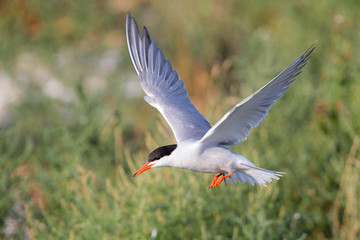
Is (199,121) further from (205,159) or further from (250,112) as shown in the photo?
(205,159)

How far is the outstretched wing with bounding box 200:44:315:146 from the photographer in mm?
2330

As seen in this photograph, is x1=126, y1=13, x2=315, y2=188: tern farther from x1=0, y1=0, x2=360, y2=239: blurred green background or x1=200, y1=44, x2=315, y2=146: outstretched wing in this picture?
x1=0, y1=0, x2=360, y2=239: blurred green background

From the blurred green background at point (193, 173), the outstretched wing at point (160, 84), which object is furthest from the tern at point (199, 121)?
the blurred green background at point (193, 173)

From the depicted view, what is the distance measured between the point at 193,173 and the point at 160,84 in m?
0.63

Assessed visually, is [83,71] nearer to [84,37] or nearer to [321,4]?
[84,37]

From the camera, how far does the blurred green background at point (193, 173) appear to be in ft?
10.9

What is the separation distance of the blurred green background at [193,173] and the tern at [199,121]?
46 cm

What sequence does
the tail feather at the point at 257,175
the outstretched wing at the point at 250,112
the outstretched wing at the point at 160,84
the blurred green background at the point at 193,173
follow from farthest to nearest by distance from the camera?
the blurred green background at the point at 193,173 < the outstretched wing at the point at 160,84 < the tail feather at the point at 257,175 < the outstretched wing at the point at 250,112

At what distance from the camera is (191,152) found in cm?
246

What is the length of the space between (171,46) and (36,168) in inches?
164

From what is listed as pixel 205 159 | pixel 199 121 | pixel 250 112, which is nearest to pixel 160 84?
pixel 199 121

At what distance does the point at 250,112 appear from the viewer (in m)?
2.63

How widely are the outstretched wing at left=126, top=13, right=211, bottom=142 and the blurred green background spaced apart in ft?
1.44

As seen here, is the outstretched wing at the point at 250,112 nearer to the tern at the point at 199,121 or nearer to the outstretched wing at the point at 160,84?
the tern at the point at 199,121
